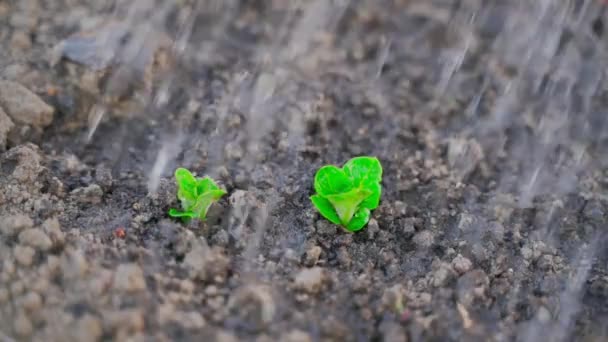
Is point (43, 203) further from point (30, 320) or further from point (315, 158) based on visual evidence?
point (315, 158)

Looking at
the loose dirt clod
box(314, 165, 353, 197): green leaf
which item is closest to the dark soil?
the loose dirt clod

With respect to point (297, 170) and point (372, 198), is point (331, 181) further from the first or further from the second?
point (297, 170)

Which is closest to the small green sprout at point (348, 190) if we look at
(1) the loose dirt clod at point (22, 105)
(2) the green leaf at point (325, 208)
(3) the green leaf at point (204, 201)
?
(2) the green leaf at point (325, 208)

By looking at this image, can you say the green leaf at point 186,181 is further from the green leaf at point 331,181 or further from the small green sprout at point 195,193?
the green leaf at point 331,181

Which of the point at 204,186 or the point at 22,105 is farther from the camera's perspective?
the point at 22,105

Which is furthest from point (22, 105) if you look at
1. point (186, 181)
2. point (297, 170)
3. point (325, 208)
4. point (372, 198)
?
point (372, 198)

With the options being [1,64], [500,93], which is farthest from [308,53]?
[1,64]
